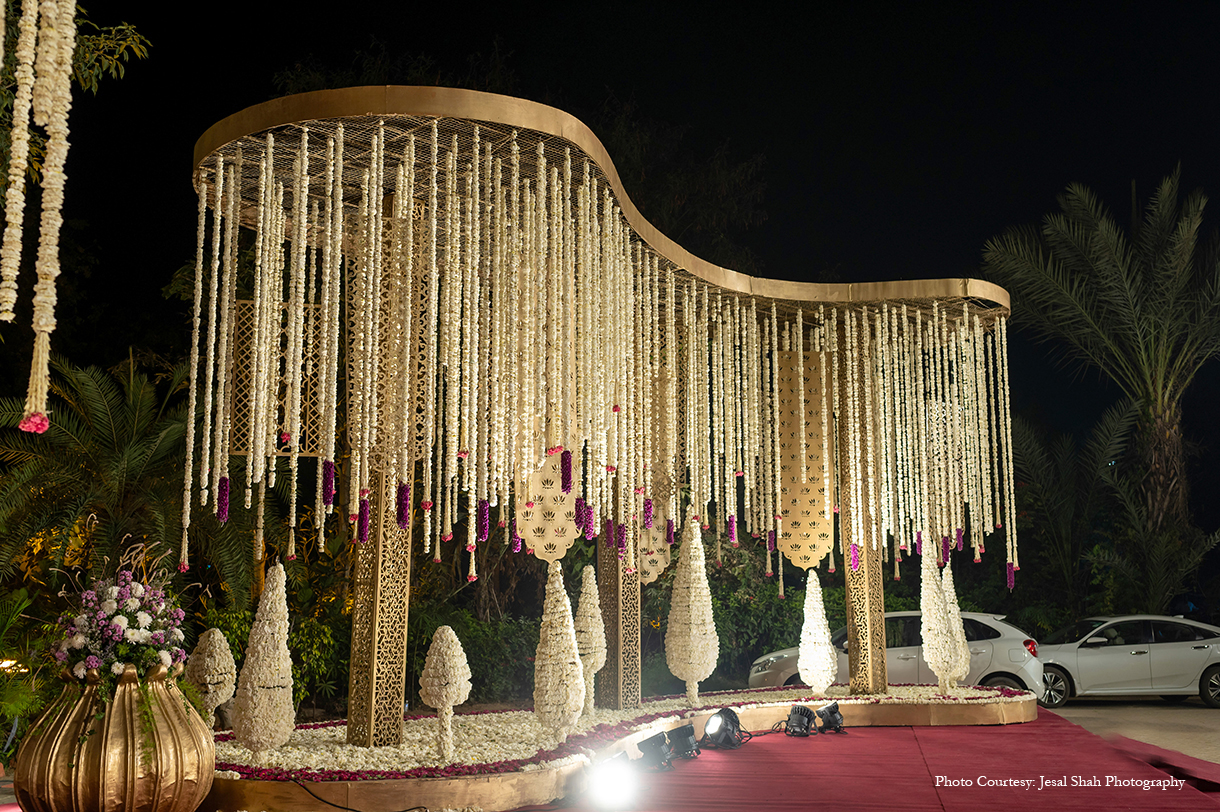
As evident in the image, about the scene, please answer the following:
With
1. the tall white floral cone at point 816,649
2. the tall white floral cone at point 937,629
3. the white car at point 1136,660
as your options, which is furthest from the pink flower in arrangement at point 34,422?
the white car at point 1136,660

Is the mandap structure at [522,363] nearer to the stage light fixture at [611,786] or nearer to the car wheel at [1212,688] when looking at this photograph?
the stage light fixture at [611,786]

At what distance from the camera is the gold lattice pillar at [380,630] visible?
15.8ft

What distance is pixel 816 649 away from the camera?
746 centimetres

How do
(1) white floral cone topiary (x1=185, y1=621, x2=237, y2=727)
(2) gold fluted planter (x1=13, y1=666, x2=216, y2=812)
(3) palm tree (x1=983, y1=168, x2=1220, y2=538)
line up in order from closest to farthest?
(2) gold fluted planter (x1=13, y1=666, x2=216, y2=812), (1) white floral cone topiary (x1=185, y1=621, x2=237, y2=727), (3) palm tree (x1=983, y1=168, x2=1220, y2=538)

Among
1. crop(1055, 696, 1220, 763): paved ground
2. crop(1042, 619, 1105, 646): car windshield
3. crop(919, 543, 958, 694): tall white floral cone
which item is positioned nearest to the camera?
crop(919, 543, 958, 694): tall white floral cone

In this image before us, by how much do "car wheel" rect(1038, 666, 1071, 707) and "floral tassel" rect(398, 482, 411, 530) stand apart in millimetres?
8144

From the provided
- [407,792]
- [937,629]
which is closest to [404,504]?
[407,792]

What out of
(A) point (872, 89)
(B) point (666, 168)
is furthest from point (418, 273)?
(A) point (872, 89)

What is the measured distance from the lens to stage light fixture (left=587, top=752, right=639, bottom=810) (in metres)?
4.38

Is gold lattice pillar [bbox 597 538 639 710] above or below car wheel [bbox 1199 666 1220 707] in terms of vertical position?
above

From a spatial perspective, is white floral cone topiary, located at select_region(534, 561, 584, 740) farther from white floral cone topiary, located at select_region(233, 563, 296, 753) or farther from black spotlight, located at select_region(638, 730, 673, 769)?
white floral cone topiary, located at select_region(233, 563, 296, 753)

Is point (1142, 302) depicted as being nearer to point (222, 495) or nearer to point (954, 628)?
point (954, 628)

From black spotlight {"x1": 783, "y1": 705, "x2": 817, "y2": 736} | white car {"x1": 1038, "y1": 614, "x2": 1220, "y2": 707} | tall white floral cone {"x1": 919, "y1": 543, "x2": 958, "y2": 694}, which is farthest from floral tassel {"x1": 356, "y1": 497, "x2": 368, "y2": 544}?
white car {"x1": 1038, "y1": 614, "x2": 1220, "y2": 707}

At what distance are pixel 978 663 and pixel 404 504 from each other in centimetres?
A: 681
